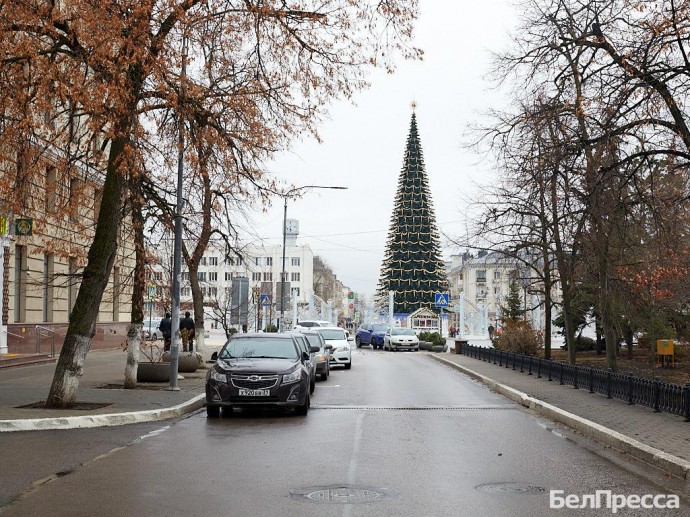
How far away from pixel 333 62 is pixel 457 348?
104 ft

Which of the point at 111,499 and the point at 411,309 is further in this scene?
the point at 411,309

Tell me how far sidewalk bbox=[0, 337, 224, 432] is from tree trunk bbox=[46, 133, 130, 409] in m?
0.43

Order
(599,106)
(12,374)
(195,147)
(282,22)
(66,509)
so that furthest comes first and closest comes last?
1. (12,374)
2. (599,106)
3. (195,147)
4. (282,22)
5. (66,509)

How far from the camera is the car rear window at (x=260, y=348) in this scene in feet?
55.3

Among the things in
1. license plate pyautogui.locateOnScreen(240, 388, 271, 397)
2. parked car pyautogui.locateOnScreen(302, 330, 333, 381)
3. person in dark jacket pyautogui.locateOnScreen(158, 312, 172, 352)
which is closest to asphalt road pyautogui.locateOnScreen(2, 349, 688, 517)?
license plate pyautogui.locateOnScreen(240, 388, 271, 397)

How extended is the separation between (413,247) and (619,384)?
60570mm

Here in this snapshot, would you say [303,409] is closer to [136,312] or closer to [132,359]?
[132,359]

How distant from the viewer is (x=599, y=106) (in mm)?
17672

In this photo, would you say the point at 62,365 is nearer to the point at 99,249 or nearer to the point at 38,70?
the point at 99,249

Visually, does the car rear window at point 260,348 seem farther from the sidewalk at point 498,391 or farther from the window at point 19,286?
the window at point 19,286

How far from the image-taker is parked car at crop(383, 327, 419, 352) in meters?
52.1

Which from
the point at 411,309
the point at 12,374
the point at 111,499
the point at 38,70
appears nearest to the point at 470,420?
the point at 111,499

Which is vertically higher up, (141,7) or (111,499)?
(141,7)

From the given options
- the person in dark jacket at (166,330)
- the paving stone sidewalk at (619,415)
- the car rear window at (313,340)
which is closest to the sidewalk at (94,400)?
the car rear window at (313,340)
